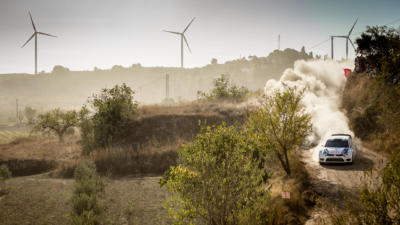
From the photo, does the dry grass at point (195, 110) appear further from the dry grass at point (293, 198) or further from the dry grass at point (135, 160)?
the dry grass at point (293, 198)

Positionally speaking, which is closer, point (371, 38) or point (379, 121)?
point (379, 121)

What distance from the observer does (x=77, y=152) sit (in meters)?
29.8

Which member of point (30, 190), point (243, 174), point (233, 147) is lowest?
point (30, 190)

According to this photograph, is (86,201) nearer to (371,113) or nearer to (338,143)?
(338,143)

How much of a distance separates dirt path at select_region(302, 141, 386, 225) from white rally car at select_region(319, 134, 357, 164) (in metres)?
0.41

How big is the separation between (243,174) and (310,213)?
4.62 metres

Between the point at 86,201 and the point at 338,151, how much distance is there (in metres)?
15.4

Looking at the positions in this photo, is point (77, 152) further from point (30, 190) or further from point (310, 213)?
point (310, 213)

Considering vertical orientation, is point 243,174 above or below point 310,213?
above

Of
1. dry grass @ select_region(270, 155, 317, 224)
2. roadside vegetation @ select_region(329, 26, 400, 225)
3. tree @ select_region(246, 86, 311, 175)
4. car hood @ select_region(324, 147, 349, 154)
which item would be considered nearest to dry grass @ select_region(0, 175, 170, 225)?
dry grass @ select_region(270, 155, 317, 224)

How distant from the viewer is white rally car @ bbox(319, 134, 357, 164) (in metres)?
18.2

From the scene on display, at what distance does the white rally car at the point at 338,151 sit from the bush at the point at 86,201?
555 inches

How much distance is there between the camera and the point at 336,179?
50.1 ft

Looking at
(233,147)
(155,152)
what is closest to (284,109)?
(233,147)
